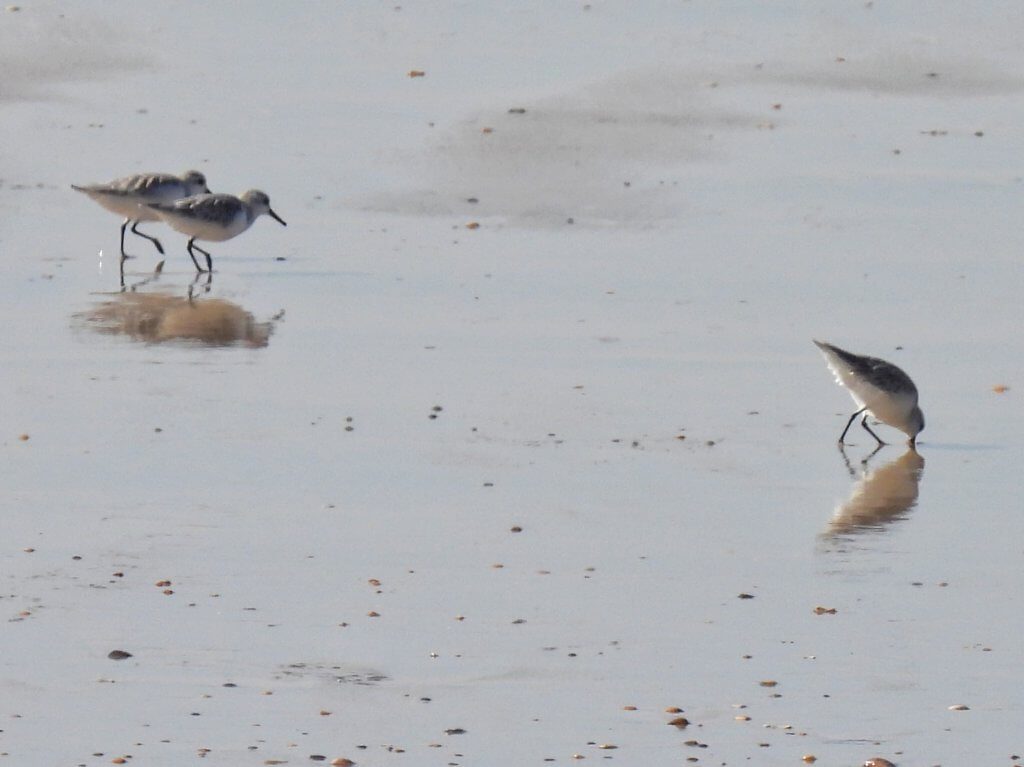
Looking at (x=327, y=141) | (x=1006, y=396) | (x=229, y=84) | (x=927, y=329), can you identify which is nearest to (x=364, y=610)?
(x=1006, y=396)

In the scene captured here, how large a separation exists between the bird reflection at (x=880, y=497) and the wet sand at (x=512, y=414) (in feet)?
0.09

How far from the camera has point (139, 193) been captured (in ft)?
47.4

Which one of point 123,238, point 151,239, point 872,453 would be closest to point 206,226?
point 151,239

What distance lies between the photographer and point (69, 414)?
33.0ft

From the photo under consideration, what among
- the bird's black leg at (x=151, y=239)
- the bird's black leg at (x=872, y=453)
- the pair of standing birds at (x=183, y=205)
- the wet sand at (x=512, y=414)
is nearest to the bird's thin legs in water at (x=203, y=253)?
the pair of standing birds at (x=183, y=205)

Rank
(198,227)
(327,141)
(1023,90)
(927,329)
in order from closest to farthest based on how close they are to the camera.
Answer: (927,329), (198,227), (327,141), (1023,90)

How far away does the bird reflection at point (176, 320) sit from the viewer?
1189 cm

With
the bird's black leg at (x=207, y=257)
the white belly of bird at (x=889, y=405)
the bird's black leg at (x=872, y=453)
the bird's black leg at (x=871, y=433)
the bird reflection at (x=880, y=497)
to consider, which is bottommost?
the bird reflection at (x=880, y=497)

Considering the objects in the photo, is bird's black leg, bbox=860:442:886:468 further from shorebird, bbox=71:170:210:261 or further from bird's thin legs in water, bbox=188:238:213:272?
shorebird, bbox=71:170:210:261

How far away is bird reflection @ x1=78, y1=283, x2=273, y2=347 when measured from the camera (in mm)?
11891

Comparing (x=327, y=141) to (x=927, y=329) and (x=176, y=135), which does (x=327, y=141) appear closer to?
(x=176, y=135)

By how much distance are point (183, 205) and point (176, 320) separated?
1.87 m

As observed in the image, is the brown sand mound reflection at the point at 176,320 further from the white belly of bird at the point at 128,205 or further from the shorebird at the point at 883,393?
the shorebird at the point at 883,393

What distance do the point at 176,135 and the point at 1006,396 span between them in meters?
8.75
